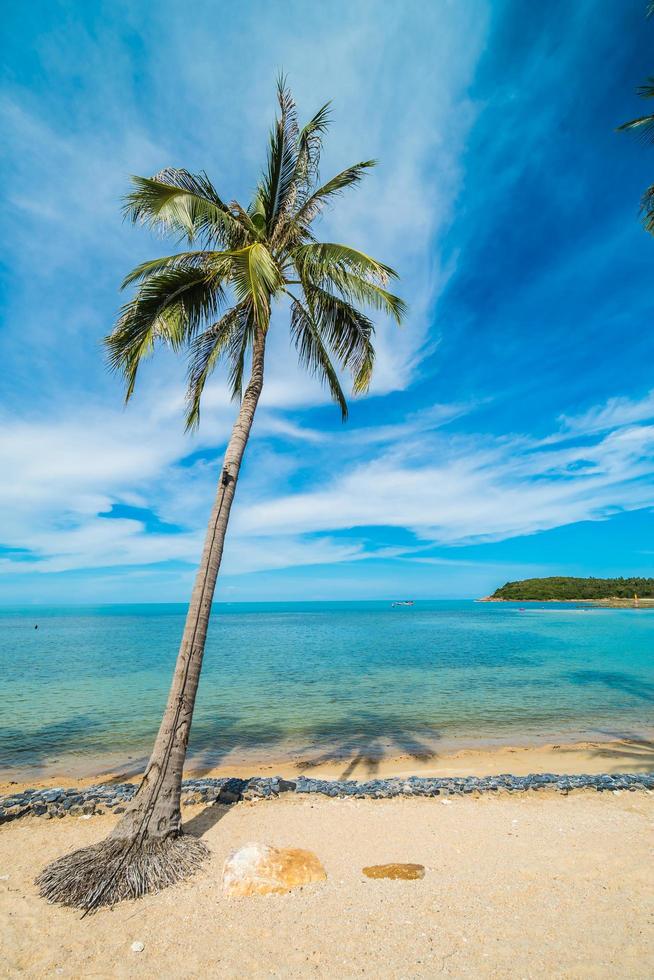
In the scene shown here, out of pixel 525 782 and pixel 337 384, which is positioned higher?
pixel 337 384

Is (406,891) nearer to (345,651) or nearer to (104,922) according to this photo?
(104,922)

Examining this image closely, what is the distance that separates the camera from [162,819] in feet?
19.8

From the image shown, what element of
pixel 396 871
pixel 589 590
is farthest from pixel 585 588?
pixel 396 871

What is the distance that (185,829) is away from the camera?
7164 mm

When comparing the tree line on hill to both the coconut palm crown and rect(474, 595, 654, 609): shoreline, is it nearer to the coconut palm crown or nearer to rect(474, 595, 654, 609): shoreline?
rect(474, 595, 654, 609): shoreline

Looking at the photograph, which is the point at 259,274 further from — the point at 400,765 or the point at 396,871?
the point at 400,765

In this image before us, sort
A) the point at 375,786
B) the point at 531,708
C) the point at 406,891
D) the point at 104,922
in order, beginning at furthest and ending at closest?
the point at 531,708
the point at 375,786
the point at 406,891
the point at 104,922

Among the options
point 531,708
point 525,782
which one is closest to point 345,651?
point 531,708

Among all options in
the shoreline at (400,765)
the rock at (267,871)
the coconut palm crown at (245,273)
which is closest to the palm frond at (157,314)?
the coconut palm crown at (245,273)

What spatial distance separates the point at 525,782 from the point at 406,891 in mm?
5045

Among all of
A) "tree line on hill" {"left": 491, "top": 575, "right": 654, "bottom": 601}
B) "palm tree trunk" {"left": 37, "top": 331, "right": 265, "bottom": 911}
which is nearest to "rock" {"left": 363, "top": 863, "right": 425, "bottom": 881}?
"palm tree trunk" {"left": 37, "top": 331, "right": 265, "bottom": 911}

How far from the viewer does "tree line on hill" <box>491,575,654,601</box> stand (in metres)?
149

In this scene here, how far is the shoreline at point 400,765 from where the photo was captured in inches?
423

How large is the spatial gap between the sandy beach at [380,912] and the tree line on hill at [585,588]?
151m
